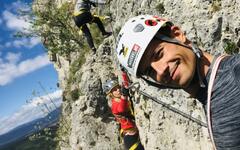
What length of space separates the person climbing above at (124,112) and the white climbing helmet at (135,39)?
9.94 m

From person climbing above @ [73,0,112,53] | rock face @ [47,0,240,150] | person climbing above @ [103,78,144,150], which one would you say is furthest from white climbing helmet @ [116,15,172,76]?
person climbing above @ [73,0,112,53]

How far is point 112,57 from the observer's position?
20578 mm

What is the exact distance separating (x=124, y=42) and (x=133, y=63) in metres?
0.25

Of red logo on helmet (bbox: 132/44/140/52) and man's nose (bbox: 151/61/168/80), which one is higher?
red logo on helmet (bbox: 132/44/140/52)

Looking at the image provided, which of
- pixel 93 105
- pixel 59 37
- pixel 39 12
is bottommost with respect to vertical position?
pixel 93 105

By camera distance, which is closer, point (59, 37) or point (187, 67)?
point (187, 67)

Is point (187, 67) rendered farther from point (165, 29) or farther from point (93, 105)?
point (93, 105)

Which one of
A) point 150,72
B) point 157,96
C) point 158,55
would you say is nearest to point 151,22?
point 158,55

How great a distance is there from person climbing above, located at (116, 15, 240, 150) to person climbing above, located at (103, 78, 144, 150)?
9953 millimetres

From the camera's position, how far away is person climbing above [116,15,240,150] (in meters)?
3.28

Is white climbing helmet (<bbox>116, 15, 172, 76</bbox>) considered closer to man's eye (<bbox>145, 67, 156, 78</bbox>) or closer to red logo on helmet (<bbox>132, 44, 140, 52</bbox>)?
red logo on helmet (<bbox>132, 44, 140, 52</bbox>)

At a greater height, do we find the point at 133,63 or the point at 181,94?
the point at 133,63

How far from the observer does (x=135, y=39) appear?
13.8ft

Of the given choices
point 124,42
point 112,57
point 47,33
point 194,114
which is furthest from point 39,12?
point 124,42
